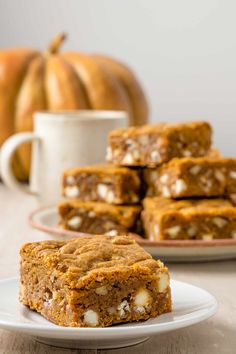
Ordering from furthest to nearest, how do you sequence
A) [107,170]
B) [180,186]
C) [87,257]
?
1. [107,170]
2. [180,186]
3. [87,257]

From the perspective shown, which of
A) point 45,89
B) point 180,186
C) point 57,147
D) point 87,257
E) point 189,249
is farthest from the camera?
point 45,89

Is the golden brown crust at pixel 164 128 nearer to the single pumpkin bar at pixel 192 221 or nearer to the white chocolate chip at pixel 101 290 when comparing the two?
the single pumpkin bar at pixel 192 221

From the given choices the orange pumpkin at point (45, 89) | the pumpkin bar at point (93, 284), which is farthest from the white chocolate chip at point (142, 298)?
the orange pumpkin at point (45, 89)

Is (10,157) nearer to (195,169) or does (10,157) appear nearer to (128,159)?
(128,159)

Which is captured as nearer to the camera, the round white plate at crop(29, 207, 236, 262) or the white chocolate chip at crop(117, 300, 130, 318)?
the white chocolate chip at crop(117, 300, 130, 318)

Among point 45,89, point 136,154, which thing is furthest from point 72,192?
point 45,89

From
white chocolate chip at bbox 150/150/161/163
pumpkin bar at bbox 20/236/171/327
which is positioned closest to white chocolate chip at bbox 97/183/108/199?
white chocolate chip at bbox 150/150/161/163

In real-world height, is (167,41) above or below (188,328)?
above

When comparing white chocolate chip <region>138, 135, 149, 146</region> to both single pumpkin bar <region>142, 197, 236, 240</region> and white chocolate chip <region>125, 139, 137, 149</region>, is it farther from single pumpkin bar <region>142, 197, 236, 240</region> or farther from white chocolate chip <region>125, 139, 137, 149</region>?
single pumpkin bar <region>142, 197, 236, 240</region>
